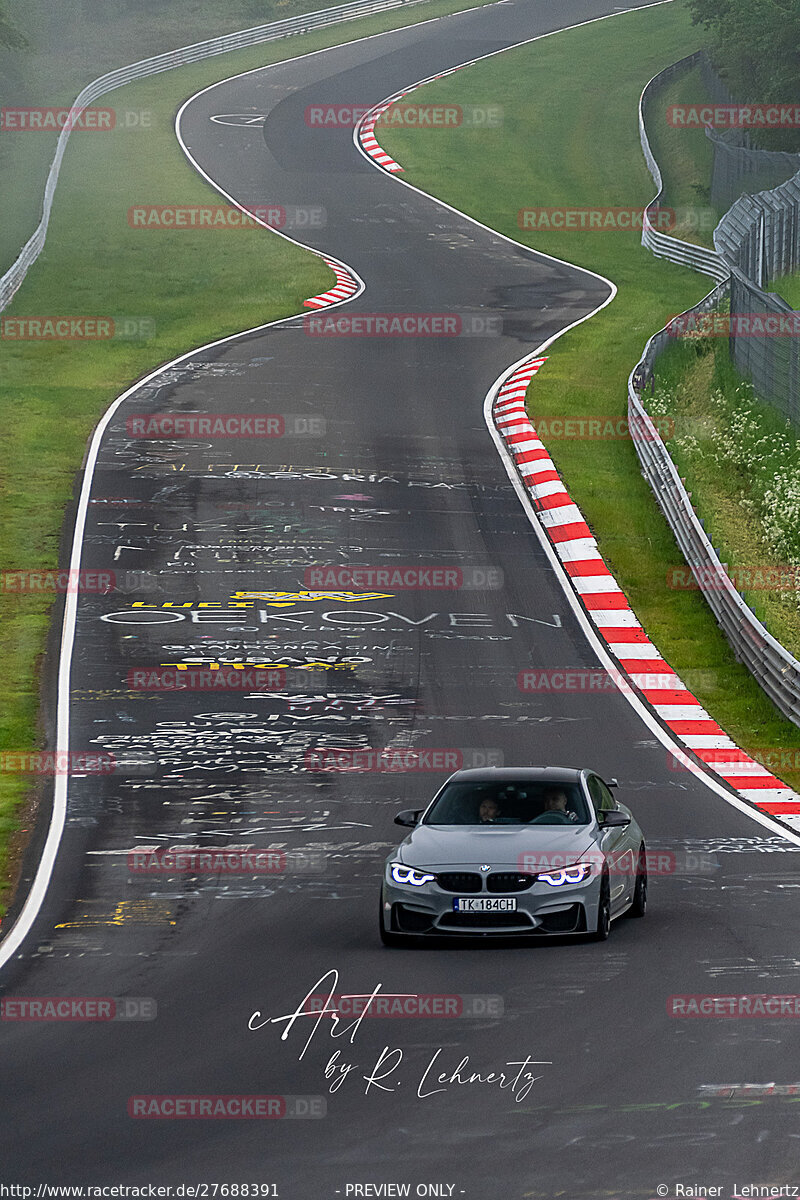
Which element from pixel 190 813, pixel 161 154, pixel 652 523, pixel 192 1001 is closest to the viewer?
pixel 192 1001

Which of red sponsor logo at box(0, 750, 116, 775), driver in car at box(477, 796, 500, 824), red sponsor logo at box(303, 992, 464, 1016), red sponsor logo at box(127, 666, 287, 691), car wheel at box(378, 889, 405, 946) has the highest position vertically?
red sponsor logo at box(303, 992, 464, 1016)

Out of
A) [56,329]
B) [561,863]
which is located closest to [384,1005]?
[561,863]

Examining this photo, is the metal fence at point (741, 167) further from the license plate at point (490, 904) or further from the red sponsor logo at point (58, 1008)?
the red sponsor logo at point (58, 1008)

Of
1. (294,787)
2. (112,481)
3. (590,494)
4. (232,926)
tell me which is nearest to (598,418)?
(590,494)

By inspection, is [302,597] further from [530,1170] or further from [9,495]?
[530,1170]

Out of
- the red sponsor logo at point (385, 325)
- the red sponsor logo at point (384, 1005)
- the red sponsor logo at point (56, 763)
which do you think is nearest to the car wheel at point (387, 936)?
the red sponsor logo at point (384, 1005)

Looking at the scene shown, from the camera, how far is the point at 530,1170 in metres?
8.03

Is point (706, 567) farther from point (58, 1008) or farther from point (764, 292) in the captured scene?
point (58, 1008)

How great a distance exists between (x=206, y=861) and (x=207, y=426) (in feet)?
66.8

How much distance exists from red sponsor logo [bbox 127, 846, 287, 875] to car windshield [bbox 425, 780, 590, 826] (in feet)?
7.16

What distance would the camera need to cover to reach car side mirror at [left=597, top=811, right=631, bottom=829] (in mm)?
12992

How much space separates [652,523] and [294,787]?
13367 mm

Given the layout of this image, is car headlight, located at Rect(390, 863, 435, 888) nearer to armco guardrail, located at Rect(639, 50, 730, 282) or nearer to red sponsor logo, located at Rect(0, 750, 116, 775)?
red sponsor logo, located at Rect(0, 750, 116, 775)

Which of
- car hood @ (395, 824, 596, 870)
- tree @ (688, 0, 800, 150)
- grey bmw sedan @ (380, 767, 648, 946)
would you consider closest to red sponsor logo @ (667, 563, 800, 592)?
grey bmw sedan @ (380, 767, 648, 946)
